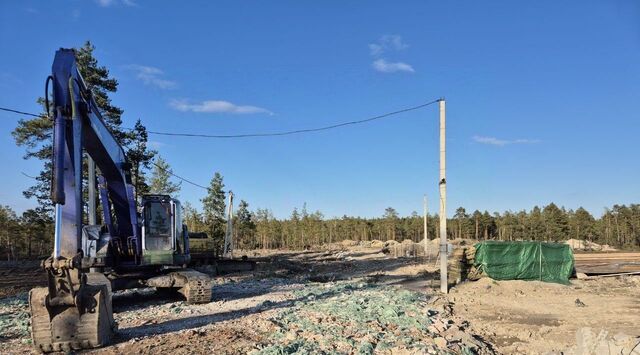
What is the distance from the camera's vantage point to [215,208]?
5184 centimetres

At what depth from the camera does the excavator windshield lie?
42.2 feet

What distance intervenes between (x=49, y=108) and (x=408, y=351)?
7.12 meters

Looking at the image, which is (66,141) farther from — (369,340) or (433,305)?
(433,305)

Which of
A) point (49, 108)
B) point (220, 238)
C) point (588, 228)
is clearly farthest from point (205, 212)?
point (588, 228)

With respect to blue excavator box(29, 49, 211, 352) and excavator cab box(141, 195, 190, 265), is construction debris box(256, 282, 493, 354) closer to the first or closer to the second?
blue excavator box(29, 49, 211, 352)

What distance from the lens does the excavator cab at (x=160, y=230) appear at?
12773 millimetres

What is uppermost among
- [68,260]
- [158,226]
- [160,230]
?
[158,226]

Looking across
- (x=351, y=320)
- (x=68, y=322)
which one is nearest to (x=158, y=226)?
(x=68, y=322)

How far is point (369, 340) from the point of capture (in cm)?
837

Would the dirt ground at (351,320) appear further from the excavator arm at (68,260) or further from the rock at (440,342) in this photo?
the excavator arm at (68,260)

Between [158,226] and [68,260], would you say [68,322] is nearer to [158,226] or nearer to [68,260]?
[68,260]

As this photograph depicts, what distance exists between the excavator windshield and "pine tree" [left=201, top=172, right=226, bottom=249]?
3731cm

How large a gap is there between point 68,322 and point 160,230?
5506 mm

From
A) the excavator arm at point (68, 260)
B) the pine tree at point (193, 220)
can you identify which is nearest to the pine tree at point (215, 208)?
the pine tree at point (193, 220)
